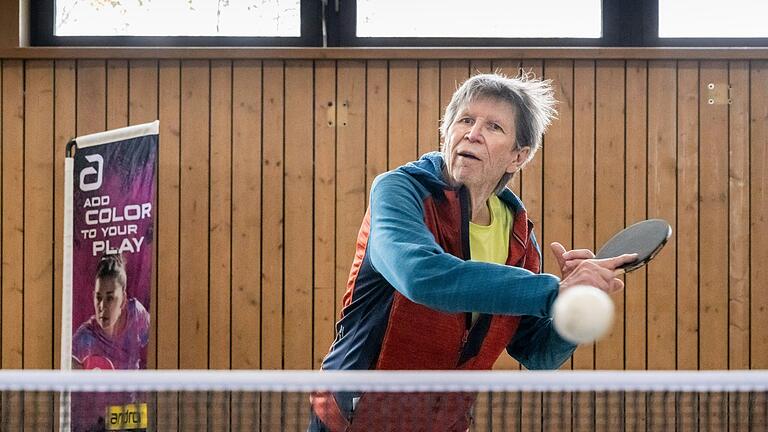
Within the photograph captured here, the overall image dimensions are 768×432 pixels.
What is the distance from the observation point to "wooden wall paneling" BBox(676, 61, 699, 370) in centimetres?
574

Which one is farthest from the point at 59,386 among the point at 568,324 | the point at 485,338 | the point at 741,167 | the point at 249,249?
the point at 741,167

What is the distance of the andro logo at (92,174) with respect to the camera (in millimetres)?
5059

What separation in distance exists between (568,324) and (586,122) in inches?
173

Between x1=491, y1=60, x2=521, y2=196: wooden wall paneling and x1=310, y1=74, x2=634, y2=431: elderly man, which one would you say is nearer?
x1=310, y1=74, x2=634, y2=431: elderly man

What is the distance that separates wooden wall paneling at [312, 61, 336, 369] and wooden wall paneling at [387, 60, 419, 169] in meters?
0.38

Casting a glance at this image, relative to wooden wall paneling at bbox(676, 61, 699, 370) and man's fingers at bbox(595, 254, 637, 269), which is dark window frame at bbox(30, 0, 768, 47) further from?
man's fingers at bbox(595, 254, 637, 269)


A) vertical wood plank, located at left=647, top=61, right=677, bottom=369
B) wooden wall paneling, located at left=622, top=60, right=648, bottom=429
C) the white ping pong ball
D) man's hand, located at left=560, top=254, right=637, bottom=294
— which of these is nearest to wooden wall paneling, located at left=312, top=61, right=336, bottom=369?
wooden wall paneling, located at left=622, top=60, right=648, bottom=429

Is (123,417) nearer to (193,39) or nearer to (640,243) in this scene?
(193,39)

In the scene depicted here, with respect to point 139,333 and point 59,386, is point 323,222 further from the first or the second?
point 59,386

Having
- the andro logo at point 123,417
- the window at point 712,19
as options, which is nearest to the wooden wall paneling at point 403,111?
the window at point 712,19

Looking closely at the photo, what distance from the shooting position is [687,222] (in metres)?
5.77

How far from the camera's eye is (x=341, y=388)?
1.93 meters

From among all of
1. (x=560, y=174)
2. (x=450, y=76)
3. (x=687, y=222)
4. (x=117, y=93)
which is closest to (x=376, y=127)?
(x=450, y=76)

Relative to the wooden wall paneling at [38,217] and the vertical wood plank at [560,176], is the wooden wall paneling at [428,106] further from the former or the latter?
the wooden wall paneling at [38,217]
